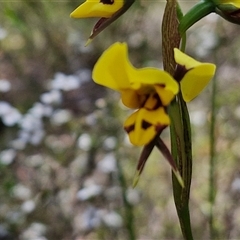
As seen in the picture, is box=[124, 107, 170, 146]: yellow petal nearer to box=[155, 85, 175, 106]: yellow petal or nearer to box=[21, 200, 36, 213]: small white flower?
box=[155, 85, 175, 106]: yellow petal

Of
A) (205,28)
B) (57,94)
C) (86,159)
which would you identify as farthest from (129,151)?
(205,28)

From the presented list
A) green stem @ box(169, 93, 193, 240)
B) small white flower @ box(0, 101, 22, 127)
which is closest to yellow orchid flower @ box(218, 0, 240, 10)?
green stem @ box(169, 93, 193, 240)

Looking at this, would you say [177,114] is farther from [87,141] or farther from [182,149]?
[87,141]

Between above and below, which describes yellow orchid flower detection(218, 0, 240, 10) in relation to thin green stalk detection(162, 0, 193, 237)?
above

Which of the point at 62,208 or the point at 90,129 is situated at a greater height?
the point at 90,129

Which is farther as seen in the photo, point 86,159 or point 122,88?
point 86,159

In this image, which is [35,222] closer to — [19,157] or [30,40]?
[19,157]
